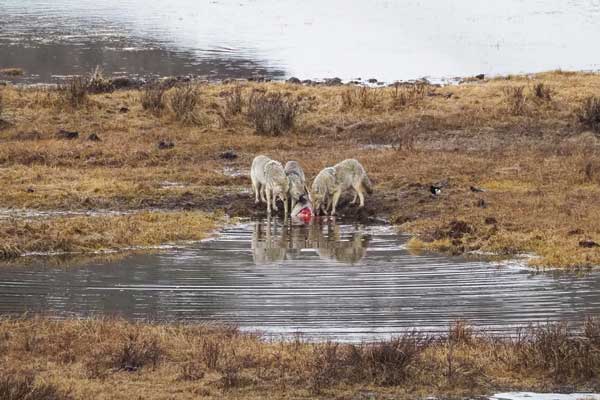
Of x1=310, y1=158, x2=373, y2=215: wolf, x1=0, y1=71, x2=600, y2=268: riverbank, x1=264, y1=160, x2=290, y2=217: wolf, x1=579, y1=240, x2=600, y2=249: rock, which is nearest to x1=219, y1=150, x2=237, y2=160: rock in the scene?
x1=0, y1=71, x2=600, y2=268: riverbank

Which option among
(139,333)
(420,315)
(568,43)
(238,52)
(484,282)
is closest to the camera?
Answer: (139,333)

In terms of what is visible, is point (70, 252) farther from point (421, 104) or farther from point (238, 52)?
point (238, 52)

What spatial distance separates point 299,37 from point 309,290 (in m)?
43.3

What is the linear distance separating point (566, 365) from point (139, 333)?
4.41 metres

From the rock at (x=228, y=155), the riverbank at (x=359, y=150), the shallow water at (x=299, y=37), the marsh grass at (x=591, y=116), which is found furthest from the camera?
the shallow water at (x=299, y=37)

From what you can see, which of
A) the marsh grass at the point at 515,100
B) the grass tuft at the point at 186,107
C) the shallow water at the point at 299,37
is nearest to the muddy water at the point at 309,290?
the grass tuft at the point at 186,107

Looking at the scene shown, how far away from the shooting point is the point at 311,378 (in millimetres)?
10680

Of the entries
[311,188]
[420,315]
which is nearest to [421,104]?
[311,188]

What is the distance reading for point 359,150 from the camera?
26359 mm

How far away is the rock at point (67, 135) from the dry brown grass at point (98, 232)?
772 centimetres

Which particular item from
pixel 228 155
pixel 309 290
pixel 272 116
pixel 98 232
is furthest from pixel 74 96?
pixel 309 290

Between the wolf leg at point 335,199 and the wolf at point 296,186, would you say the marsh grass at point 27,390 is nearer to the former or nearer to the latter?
the wolf at point 296,186

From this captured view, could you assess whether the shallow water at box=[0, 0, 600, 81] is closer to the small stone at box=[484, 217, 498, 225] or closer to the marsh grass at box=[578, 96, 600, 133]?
the marsh grass at box=[578, 96, 600, 133]

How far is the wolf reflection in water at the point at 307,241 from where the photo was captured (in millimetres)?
17672
